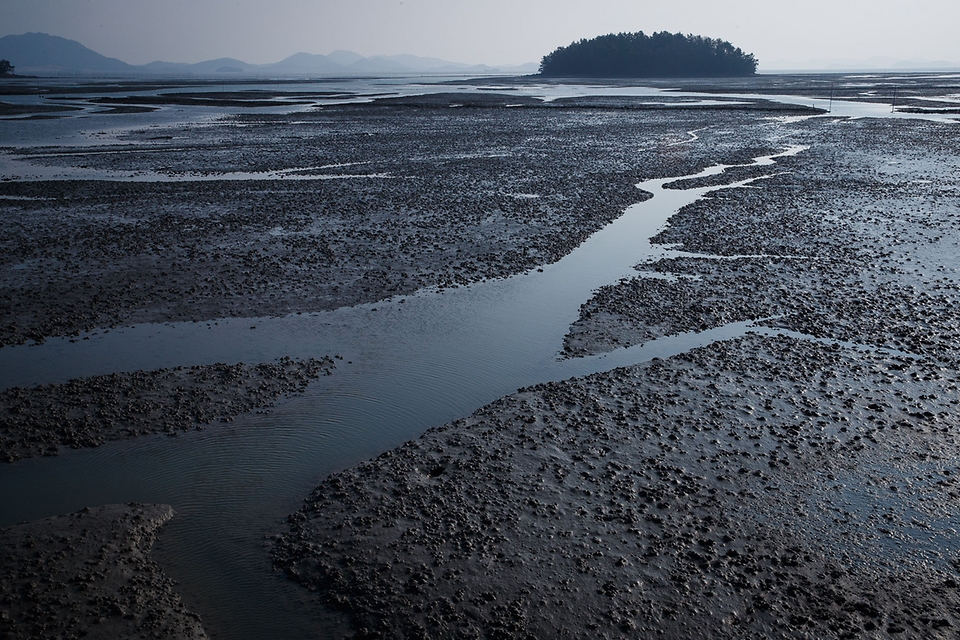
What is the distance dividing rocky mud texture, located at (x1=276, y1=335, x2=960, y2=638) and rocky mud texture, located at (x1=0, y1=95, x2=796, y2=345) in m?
6.08

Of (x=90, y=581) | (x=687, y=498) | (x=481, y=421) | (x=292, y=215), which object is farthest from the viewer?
(x=292, y=215)

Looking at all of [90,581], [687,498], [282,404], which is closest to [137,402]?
[282,404]

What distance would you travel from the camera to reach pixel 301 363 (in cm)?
1039

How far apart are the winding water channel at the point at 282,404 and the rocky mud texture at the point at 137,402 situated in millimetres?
269

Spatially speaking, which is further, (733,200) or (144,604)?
(733,200)

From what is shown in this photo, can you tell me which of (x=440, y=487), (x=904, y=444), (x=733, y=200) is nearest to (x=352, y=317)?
(x=440, y=487)

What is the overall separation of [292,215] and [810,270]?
1322cm

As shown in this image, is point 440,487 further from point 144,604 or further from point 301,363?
point 301,363

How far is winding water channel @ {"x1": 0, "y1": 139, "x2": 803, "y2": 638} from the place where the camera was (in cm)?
634

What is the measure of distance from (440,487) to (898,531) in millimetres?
4265

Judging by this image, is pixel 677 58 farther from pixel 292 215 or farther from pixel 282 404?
pixel 282 404

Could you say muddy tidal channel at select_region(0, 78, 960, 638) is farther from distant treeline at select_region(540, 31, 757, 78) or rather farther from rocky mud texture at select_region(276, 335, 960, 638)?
distant treeline at select_region(540, 31, 757, 78)

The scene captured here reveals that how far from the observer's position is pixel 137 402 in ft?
29.9

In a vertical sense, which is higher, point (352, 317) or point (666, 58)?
point (666, 58)
